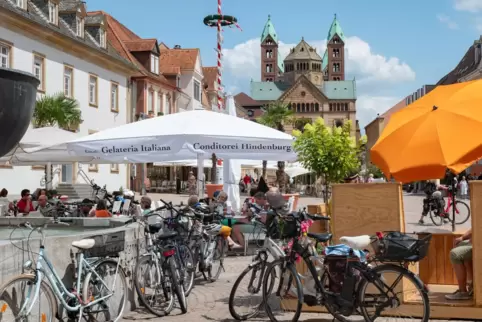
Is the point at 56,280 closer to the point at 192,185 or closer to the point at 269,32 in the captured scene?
the point at 192,185

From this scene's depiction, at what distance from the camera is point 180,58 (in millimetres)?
58406

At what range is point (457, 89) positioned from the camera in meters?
7.73

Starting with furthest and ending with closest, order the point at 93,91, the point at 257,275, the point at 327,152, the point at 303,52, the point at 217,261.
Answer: the point at 303,52
the point at 93,91
the point at 327,152
the point at 217,261
the point at 257,275

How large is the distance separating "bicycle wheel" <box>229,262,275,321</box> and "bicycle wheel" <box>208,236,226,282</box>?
2643 mm

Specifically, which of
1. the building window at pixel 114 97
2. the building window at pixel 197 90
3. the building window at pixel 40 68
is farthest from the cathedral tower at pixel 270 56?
the building window at pixel 40 68

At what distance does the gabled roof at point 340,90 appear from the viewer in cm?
15462

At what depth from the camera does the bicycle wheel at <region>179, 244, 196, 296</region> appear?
27.2 ft

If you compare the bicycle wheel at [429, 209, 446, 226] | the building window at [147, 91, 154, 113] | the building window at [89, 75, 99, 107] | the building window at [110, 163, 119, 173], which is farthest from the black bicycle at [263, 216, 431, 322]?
the building window at [147, 91, 154, 113]

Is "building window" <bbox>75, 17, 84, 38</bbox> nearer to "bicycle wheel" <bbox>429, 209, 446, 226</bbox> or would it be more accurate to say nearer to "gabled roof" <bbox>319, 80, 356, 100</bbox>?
"bicycle wheel" <bbox>429, 209, 446, 226</bbox>

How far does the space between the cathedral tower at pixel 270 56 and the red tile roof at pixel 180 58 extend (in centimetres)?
13222

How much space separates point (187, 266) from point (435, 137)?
3422 millimetres

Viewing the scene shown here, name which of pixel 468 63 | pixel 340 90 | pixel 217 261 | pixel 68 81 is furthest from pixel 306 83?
pixel 217 261

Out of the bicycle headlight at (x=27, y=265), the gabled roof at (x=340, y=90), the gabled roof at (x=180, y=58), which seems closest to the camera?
the bicycle headlight at (x=27, y=265)

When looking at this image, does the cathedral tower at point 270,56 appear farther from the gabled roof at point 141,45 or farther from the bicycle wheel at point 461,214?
the bicycle wheel at point 461,214
